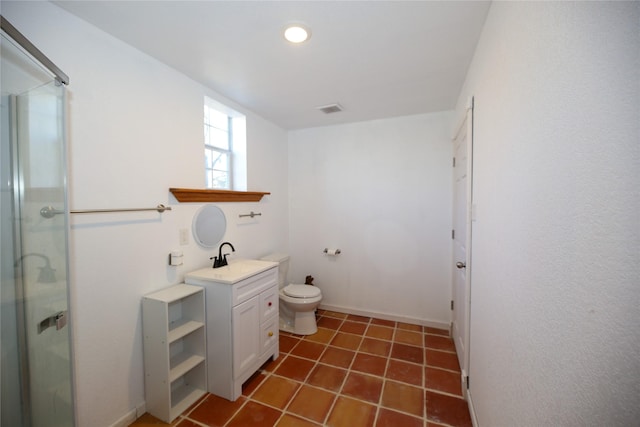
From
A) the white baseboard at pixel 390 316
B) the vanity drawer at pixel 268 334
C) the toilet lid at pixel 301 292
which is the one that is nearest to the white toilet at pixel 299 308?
the toilet lid at pixel 301 292

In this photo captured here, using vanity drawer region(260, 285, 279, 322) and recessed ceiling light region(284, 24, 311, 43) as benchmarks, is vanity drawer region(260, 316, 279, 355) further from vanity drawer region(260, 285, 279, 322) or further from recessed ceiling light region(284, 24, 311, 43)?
recessed ceiling light region(284, 24, 311, 43)

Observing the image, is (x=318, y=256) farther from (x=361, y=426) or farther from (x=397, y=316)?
(x=361, y=426)

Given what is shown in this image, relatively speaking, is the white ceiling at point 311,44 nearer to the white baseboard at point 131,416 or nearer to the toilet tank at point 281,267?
the toilet tank at point 281,267

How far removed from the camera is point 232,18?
4.54ft

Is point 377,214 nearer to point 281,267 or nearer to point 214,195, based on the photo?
point 281,267

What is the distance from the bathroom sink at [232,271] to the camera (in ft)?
5.96

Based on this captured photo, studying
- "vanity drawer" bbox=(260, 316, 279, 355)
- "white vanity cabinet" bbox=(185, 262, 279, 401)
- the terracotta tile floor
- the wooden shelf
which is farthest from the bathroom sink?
the terracotta tile floor

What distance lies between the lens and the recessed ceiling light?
4.73 ft

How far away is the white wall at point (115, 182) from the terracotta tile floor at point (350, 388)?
0.49 m

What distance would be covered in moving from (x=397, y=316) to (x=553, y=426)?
242 cm

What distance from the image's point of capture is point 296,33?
1485 mm

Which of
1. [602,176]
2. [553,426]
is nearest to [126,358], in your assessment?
[553,426]

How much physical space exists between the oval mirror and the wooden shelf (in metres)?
0.09

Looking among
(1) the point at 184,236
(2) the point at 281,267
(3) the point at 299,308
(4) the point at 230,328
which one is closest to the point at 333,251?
(2) the point at 281,267
